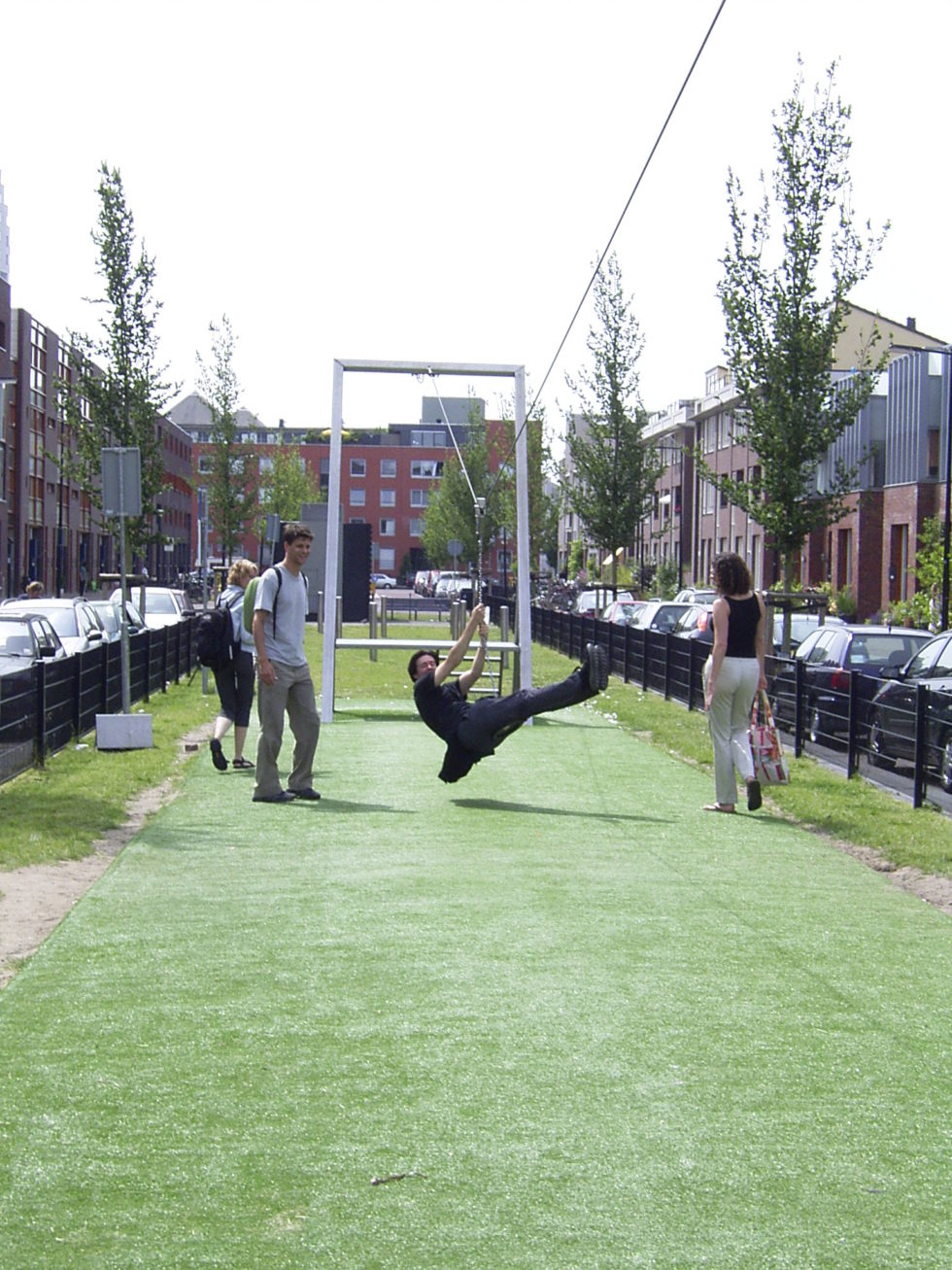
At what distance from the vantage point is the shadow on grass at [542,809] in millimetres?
10852

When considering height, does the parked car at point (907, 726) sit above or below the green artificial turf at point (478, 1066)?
above

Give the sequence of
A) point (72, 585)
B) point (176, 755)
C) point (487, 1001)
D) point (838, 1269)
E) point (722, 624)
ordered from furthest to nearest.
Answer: point (72, 585)
point (176, 755)
point (722, 624)
point (487, 1001)
point (838, 1269)

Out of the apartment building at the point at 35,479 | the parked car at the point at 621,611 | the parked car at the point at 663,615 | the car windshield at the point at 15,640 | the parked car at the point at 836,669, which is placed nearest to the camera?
the parked car at the point at 836,669

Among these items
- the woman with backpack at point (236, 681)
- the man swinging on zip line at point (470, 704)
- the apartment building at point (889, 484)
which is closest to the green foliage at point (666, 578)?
the apartment building at point (889, 484)

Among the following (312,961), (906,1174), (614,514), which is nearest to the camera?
(906,1174)

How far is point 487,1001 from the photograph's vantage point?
225 inches

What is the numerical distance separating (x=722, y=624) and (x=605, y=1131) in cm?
670

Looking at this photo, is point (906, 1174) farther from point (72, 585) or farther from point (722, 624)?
point (72, 585)

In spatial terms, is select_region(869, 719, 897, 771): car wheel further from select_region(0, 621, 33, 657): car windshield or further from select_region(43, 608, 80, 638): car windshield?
select_region(43, 608, 80, 638): car windshield

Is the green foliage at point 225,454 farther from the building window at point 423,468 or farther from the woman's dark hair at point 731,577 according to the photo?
the building window at point 423,468

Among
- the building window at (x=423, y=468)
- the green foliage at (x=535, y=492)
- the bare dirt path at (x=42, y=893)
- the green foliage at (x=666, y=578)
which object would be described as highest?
the building window at (x=423, y=468)

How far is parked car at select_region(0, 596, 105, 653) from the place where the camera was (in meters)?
22.3

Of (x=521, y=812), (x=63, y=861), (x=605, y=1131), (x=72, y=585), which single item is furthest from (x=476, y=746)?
(x=72, y=585)

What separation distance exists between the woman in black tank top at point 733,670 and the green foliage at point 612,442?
3062 centimetres
